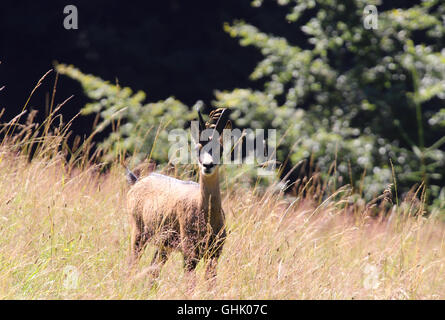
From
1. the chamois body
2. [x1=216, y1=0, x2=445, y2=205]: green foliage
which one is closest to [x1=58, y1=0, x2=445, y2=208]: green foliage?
[x1=216, y1=0, x2=445, y2=205]: green foliage

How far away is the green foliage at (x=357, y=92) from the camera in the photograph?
7.71 meters

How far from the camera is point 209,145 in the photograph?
10.8ft

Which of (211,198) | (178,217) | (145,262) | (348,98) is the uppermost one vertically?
(348,98)

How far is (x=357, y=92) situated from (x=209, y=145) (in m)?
5.35

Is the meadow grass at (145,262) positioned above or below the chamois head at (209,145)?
below

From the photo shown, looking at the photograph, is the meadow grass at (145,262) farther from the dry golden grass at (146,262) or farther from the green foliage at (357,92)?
the green foliage at (357,92)

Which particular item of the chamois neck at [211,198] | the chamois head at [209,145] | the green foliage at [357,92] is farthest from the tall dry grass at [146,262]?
the green foliage at [357,92]

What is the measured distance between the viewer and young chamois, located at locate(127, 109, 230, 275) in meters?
3.32

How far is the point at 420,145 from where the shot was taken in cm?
820

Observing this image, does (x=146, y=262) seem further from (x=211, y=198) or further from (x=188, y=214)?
(x=211, y=198)

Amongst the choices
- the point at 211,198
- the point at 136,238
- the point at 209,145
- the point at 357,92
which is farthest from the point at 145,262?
the point at 357,92
